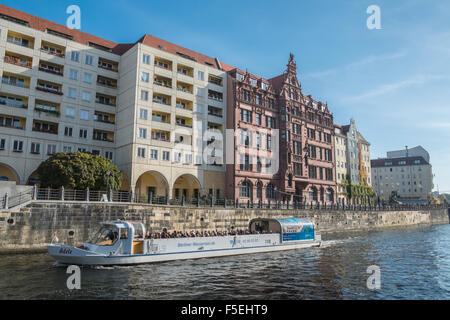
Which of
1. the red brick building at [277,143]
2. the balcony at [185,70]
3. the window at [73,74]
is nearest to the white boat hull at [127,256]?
the red brick building at [277,143]

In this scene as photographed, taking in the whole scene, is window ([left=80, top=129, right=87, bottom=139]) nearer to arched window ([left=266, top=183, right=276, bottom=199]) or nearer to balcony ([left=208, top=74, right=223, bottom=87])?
balcony ([left=208, top=74, right=223, bottom=87])

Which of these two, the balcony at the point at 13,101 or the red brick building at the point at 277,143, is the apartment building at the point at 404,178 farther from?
the balcony at the point at 13,101

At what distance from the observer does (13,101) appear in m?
39.3

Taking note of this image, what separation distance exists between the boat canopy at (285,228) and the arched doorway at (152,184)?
58.4 feet

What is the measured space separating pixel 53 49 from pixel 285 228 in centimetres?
3771

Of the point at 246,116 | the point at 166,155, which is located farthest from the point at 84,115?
the point at 246,116

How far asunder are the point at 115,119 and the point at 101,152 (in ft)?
18.1

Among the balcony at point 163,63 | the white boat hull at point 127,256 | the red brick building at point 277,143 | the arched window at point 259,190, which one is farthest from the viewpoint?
the arched window at point 259,190

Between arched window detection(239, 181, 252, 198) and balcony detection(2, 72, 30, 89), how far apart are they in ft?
107

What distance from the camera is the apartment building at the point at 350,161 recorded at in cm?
8119

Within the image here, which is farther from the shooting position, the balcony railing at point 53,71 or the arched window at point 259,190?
the arched window at point 259,190

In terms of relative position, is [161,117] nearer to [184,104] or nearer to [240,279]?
[184,104]

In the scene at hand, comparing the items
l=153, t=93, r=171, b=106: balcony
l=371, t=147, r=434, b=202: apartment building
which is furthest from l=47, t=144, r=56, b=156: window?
l=371, t=147, r=434, b=202: apartment building

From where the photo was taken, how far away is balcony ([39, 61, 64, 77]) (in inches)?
1623
